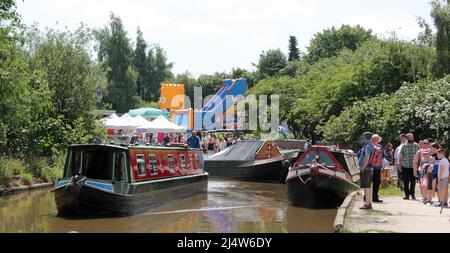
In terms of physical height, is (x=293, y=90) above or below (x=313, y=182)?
above

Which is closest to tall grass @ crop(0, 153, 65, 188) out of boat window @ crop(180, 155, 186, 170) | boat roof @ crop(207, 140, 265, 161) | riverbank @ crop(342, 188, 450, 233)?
boat window @ crop(180, 155, 186, 170)

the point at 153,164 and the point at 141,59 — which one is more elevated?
the point at 141,59

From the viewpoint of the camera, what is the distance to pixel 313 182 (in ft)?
51.5

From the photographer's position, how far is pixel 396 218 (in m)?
11.3

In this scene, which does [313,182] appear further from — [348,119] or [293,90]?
[293,90]

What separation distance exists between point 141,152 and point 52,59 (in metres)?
11.1

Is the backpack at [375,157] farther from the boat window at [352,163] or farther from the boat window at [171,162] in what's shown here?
the boat window at [171,162]

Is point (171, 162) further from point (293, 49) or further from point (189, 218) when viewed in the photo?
point (293, 49)

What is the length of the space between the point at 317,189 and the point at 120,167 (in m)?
5.39

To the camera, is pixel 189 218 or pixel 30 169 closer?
pixel 189 218

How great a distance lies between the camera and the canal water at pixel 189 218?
1290 cm

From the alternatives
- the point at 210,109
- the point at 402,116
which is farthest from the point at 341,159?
the point at 210,109
